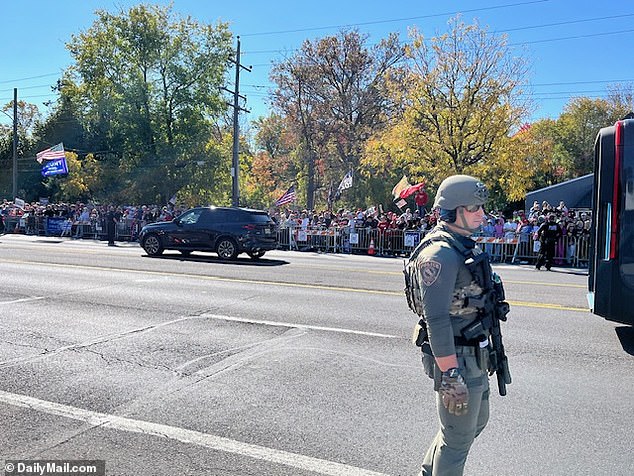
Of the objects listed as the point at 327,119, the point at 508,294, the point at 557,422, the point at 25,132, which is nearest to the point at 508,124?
the point at 508,294

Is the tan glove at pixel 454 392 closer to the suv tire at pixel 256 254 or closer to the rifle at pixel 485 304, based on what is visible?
the rifle at pixel 485 304

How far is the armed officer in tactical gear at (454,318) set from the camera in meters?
2.82

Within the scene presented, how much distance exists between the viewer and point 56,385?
5262mm

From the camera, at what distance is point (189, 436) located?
415 cm

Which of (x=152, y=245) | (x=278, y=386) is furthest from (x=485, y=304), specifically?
(x=152, y=245)

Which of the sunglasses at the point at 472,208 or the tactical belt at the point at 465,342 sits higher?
the sunglasses at the point at 472,208

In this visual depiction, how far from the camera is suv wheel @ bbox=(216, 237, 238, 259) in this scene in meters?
17.0

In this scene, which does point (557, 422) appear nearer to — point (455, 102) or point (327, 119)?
point (455, 102)

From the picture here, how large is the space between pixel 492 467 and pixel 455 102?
2348cm

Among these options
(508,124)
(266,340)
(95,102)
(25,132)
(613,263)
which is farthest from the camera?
(25,132)

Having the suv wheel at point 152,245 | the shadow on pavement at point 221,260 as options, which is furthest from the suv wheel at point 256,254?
the suv wheel at point 152,245

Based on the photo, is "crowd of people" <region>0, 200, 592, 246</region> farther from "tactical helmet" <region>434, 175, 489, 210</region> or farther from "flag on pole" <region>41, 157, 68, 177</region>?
"tactical helmet" <region>434, 175, 489, 210</region>
